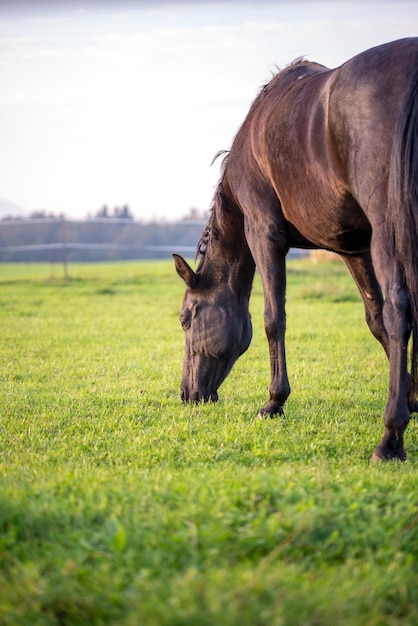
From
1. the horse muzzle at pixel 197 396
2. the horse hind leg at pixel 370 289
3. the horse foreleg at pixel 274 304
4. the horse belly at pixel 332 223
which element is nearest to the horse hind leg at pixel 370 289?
the horse hind leg at pixel 370 289

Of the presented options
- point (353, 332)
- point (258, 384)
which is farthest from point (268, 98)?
point (353, 332)

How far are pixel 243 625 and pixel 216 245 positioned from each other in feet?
15.2

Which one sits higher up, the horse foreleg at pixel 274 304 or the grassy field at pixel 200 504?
the horse foreleg at pixel 274 304

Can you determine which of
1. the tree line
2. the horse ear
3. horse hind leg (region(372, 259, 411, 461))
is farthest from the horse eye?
the tree line

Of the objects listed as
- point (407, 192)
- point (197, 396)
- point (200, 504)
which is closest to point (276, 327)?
point (197, 396)

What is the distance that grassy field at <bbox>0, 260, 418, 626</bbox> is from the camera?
92.3 inches

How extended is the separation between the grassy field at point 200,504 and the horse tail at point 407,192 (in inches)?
43.1

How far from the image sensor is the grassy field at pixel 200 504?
2344mm

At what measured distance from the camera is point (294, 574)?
98.9 inches

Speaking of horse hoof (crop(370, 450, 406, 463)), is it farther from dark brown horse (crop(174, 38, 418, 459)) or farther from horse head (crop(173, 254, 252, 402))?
horse head (crop(173, 254, 252, 402))

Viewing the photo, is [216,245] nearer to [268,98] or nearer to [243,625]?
[268,98]

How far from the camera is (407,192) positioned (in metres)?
3.93

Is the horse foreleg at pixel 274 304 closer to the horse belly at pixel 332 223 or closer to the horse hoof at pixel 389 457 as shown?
the horse belly at pixel 332 223

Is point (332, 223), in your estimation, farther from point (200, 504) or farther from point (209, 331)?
point (200, 504)
